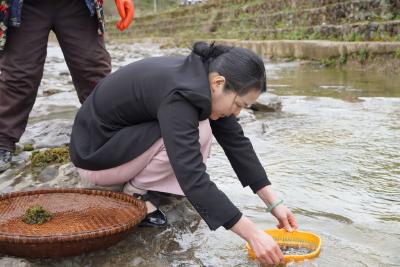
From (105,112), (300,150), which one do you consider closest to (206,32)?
(300,150)

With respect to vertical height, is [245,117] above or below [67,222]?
below

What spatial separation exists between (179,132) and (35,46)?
4.34ft

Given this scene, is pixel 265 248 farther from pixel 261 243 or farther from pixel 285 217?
pixel 285 217

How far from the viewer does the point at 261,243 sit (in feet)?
5.86

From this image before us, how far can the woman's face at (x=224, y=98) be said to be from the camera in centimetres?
191

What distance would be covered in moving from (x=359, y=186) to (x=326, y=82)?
4.78 meters

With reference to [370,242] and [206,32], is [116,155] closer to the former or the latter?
[370,242]

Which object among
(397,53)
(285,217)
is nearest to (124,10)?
(285,217)

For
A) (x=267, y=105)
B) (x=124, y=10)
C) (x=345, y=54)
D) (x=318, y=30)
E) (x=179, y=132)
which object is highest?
(x=124, y=10)

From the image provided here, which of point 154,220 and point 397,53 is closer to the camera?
point 154,220

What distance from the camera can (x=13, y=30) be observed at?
9.16 ft

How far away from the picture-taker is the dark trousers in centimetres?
282

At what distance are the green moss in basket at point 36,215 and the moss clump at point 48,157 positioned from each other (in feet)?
2.87

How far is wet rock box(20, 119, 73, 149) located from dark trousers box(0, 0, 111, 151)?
1.26 feet
